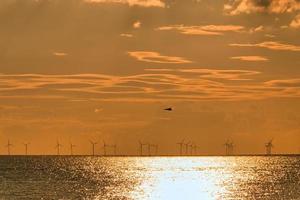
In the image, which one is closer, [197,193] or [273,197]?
[273,197]

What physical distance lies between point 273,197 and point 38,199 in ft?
172

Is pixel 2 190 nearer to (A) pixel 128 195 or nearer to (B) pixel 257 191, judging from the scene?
(A) pixel 128 195

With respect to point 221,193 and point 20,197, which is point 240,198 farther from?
point 20,197

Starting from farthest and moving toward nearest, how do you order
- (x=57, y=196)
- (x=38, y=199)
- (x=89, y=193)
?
(x=89, y=193)
(x=57, y=196)
(x=38, y=199)

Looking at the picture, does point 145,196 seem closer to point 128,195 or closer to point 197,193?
point 128,195

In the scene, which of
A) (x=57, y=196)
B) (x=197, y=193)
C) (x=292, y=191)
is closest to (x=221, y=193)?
(x=197, y=193)

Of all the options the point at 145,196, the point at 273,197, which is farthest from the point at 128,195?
the point at 273,197

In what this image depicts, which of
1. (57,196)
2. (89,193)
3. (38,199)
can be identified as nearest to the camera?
(38,199)

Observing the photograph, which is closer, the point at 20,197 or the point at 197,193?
the point at 20,197

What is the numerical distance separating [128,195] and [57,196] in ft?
55.5

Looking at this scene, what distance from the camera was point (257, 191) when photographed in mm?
199375

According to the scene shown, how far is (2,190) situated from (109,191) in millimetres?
26488

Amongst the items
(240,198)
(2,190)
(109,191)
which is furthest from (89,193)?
(240,198)

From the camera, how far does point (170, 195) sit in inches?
7269
